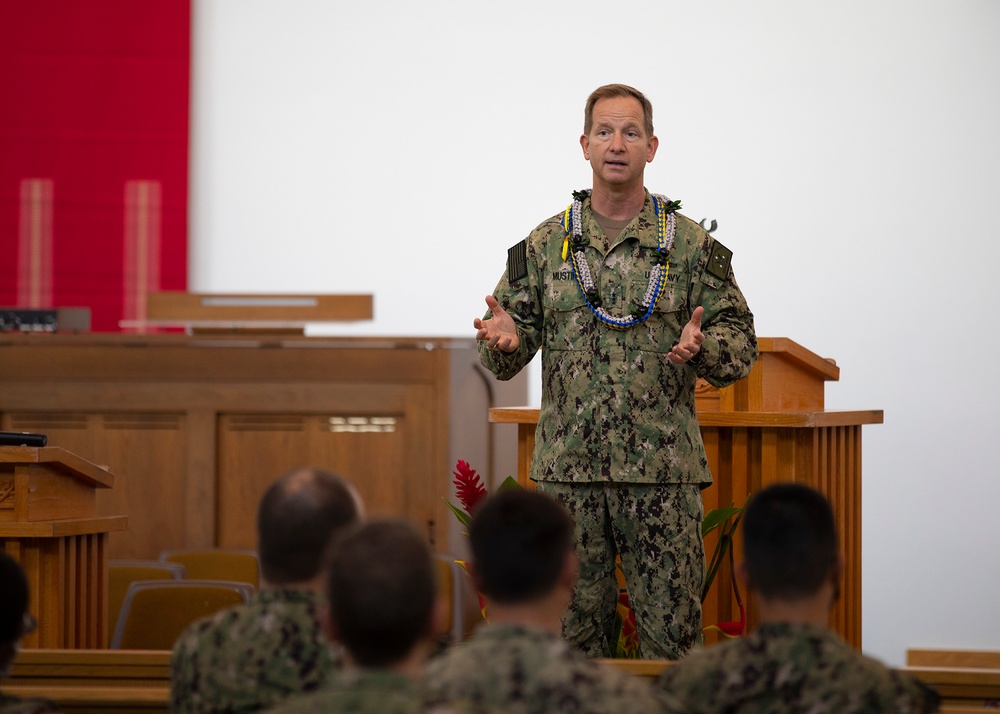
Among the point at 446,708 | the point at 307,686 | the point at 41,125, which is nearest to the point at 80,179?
the point at 41,125

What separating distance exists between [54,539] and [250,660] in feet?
5.32

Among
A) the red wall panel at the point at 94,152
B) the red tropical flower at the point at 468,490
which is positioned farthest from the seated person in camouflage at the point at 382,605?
the red wall panel at the point at 94,152

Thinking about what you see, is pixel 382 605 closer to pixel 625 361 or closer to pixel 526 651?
pixel 526 651

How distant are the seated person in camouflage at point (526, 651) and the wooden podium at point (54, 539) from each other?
1.74 meters

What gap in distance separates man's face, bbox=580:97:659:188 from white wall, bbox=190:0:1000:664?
340cm

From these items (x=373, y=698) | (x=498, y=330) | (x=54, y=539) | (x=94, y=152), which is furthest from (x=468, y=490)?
(x=94, y=152)

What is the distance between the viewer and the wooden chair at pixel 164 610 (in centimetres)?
308

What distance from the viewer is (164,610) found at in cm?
310

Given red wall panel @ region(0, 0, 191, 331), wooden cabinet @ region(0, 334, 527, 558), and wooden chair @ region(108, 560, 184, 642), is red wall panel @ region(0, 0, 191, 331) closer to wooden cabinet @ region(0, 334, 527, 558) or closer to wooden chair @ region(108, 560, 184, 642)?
wooden cabinet @ region(0, 334, 527, 558)

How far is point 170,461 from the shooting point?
15.8 feet

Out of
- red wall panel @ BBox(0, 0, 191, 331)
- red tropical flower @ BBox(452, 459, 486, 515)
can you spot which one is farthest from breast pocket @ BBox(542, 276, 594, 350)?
red wall panel @ BBox(0, 0, 191, 331)

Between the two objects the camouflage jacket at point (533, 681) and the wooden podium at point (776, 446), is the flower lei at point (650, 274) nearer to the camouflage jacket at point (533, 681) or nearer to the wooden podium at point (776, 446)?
the wooden podium at point (776, 446)

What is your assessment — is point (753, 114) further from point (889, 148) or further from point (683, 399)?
point (683, 399)

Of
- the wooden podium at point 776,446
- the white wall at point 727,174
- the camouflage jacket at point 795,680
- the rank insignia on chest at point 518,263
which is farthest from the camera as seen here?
the white wall at point 727,174
